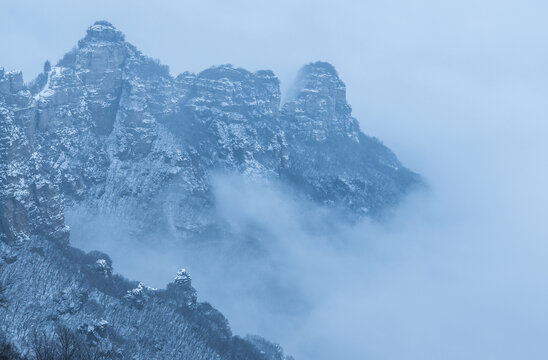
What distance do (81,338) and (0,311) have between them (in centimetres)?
3001

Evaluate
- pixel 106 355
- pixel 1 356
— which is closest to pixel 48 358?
pixel 1 356

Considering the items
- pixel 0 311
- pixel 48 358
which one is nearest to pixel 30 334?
pixel 0 311

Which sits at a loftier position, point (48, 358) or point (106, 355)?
point (106, 355)

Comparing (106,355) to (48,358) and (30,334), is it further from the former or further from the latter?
(48,358)

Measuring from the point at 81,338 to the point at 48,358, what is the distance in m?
98.6

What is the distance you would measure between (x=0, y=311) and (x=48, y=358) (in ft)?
357

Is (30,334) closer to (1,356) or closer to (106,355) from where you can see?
(106,355)

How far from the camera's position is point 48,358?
4126 inches

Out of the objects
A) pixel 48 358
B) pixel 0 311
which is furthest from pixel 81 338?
pixel 48 358

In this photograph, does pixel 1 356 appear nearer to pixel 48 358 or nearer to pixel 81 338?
pixel 48 358

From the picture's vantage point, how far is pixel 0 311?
199 m

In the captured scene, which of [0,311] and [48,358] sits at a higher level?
[0,311]

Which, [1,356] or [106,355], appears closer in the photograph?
[1,356]

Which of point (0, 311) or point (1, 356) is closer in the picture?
point (1, 356)
